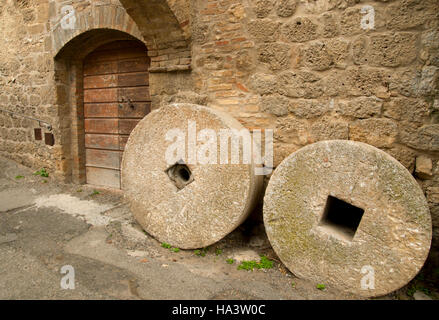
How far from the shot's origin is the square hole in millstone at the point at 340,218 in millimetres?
1912

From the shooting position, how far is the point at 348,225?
6.84 feet

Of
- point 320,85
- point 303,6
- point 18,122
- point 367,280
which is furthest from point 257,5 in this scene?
point 18,122

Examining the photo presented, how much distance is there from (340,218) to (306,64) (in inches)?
48.8

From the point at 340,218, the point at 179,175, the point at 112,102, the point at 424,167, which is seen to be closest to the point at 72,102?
the point at 112,102

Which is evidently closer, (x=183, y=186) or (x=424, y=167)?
(x=424, y=167)

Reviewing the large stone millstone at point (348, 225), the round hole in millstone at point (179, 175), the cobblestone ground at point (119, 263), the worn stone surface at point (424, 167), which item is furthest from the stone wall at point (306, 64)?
the cobblestone ground at point (119, 263)

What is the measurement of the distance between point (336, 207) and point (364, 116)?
0.71m

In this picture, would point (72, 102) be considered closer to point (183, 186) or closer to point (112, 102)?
point (112, 102)

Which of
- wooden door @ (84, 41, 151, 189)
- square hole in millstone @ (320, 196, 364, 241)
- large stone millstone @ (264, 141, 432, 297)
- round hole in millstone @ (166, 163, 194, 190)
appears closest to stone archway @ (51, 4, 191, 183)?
wooden door @ (84, 41, 151, 189)

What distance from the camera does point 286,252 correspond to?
196 cm

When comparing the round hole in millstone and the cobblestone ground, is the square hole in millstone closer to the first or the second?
the cobblestone ground

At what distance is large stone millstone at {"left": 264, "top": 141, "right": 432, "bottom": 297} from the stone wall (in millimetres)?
472

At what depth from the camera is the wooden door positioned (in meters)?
3.71

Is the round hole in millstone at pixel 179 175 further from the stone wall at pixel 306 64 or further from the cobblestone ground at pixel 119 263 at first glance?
the stone wall at pixel 306 64
